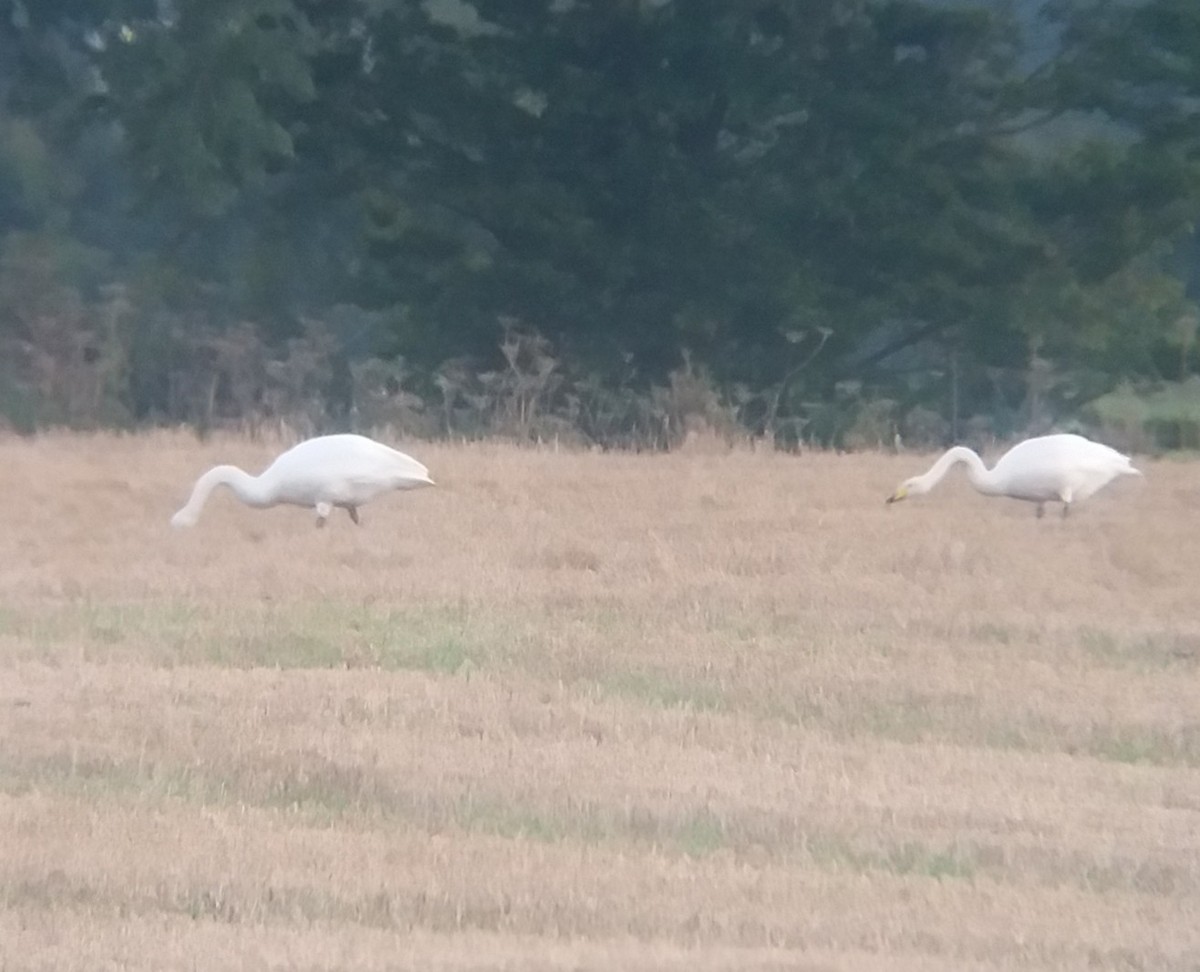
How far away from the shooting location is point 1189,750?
7.09m

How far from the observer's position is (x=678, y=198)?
927 inches

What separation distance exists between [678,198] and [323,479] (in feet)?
41.5

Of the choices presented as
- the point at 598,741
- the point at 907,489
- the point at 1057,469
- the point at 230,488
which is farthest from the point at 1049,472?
the point at 598,741

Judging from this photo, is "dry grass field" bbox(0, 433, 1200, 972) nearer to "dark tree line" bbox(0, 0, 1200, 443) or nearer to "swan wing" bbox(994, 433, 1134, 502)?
"swan wing" bbox(994, 433, 1134, 502)

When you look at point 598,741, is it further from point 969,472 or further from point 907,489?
point 969,472

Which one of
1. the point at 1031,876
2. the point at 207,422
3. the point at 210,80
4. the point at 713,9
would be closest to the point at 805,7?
the point at 713,9

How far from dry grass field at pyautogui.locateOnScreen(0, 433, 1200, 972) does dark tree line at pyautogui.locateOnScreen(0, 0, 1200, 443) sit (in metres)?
11.2

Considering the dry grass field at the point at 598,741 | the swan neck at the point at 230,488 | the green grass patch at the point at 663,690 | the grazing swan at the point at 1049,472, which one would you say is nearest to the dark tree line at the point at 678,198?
the grazing swan at the point at 1049,472

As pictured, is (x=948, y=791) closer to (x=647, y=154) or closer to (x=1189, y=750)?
(x=1189, y=750)

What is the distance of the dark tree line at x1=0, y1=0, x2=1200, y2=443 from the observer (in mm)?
23312

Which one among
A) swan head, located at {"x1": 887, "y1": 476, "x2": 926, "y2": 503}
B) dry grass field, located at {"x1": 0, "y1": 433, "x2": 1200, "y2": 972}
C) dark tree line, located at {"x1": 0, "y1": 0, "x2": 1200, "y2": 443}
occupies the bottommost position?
dry grass field, located at {"x1": 0, "y1": 433, "x2": 1200, "y2": 972}

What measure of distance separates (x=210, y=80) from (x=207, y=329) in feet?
8.60

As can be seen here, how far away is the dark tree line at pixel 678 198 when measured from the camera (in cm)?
2331

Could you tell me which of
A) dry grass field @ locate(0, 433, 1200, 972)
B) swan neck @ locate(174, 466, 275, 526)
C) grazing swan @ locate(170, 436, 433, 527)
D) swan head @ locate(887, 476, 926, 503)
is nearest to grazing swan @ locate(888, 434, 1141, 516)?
swan head @ locate(887, 476, 926, 503)
